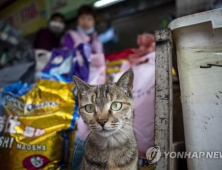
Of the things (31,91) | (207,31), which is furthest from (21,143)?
(207,31)

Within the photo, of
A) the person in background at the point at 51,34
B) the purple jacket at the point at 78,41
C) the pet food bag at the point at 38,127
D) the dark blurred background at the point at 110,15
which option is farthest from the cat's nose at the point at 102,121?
the person in background at the point at 51,34

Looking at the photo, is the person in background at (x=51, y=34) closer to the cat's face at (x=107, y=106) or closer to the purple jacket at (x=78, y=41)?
the purple jacket at (x=78, y=41)

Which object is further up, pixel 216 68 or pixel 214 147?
pixel 216 68

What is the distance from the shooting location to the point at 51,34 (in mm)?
2459

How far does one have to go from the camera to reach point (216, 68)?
0.76 m

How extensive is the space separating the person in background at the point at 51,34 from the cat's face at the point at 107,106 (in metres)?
1.60

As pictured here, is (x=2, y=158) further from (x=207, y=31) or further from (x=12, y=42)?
(x=12, y=42)

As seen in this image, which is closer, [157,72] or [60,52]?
[157,72]

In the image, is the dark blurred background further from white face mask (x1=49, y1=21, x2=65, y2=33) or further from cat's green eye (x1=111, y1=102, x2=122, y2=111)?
cat's green eye (x1=111, y1=102, x2=122, y2=111)

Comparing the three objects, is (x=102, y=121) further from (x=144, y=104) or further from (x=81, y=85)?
(x=144, y=104)

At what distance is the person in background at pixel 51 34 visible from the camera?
238 centimetres

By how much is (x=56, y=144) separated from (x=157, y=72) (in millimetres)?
677

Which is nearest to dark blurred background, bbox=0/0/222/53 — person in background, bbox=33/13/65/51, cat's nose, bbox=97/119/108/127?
person in background, bbox=33/13/65/51

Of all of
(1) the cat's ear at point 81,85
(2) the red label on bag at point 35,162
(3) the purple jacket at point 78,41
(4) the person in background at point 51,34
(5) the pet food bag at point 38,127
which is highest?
(4) the person in background at point 51,34
